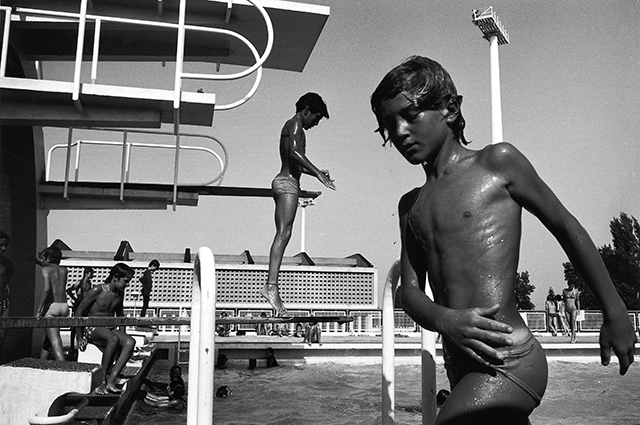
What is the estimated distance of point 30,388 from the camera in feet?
18.4

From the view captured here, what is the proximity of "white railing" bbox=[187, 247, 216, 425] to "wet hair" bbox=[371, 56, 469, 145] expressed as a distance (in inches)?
36.6

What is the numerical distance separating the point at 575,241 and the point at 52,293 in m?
8.41

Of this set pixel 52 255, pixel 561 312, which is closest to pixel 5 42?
pixel 52 255

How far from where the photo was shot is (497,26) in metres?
24.8

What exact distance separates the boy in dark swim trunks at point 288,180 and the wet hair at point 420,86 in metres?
3.51

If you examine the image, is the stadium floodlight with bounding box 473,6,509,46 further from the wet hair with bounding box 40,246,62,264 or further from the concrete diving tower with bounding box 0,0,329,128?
the wet hair with bounding box 40,246,62,264

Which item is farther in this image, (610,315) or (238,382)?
(238,382)

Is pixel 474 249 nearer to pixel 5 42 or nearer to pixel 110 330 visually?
pixel 5 42

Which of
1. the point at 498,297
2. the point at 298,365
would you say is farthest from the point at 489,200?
the point at 298,365

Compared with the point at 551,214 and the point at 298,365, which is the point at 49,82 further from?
the point at 298,365

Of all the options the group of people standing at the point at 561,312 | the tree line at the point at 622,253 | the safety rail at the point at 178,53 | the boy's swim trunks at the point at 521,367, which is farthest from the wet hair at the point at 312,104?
the tree line at the point at 622,253

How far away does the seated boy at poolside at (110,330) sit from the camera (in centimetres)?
743

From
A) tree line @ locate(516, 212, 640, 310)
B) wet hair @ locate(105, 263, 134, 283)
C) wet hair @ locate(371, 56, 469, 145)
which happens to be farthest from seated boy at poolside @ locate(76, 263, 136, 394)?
tree line @ locate(516, 212, 640, 310)

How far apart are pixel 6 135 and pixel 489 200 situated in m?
8.35
